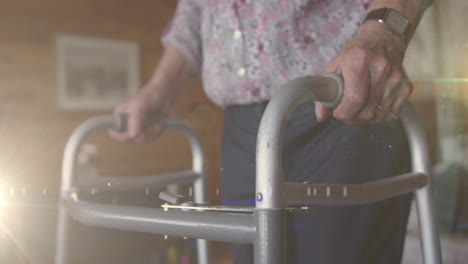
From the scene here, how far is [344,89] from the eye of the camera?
448mm

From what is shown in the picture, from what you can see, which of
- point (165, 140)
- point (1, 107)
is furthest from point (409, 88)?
point (165, 140)

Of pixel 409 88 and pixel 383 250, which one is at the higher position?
pixel 409 88

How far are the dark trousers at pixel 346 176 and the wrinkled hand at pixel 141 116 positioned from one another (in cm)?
29

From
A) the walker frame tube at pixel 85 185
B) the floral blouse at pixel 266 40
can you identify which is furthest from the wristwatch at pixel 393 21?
the walker frame tube at pixel 85 185

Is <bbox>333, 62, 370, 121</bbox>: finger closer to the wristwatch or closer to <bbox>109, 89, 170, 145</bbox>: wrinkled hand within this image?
the wristwatch

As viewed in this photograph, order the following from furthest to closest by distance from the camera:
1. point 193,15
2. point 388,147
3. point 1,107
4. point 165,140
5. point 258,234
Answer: point 165,140
point 1,107
point 193,15
point 388,147
point 258,234

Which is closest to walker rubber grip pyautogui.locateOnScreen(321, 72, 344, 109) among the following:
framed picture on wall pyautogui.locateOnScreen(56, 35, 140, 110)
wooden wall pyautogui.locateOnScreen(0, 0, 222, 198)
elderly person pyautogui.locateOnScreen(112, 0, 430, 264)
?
elderly person pyautogui.locateOnScreen(112, 0, 430, 264)

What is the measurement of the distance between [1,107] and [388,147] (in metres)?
1.91

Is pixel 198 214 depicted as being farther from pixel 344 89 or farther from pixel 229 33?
pixel 229 33

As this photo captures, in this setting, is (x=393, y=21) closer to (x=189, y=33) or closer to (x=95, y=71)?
(x=189, y=33)

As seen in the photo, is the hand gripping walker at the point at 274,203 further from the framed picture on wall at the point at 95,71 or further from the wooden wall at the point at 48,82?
the framed picture on wall at the point at 95,71

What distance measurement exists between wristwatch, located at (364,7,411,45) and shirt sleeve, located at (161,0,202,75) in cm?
45

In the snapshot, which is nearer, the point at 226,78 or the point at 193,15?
the point at 226,78

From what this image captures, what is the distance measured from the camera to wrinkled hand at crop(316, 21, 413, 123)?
1.47ft
